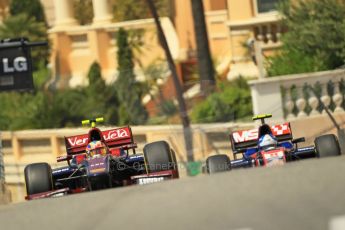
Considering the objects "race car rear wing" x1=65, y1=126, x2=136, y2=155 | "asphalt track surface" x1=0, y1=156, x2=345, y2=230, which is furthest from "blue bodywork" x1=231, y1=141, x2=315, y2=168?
"asphalt track surface" x1=0, y1=156, x2=345, y2=230

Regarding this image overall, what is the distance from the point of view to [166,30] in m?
35.2

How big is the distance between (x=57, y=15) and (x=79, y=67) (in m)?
1.58

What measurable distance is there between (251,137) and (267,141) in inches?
26.2

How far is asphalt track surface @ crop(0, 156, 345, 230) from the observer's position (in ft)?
41.9

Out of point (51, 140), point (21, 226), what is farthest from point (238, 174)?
point (51, 140)

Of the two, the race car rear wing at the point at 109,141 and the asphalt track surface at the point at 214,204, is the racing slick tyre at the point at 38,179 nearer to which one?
the race car rear wing at the point at 109,141

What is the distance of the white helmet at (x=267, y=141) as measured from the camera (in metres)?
19.2

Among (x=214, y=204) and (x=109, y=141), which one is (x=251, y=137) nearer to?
(x=109, y=141)

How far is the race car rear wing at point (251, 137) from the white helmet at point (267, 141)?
35 cm

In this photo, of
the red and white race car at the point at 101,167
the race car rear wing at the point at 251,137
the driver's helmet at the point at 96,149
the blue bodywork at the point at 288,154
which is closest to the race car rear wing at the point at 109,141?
the red and white race car at the point at 101,167

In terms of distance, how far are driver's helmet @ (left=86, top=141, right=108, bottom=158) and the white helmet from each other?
2044 millimetres

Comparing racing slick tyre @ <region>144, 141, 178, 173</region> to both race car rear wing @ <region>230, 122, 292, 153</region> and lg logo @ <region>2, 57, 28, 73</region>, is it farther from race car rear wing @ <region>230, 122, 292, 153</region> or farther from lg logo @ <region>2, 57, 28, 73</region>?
lg logo @ <region>2, 57, 28, 73</region>

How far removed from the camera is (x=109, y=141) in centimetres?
2017

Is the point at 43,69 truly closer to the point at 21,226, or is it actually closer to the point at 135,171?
the point at 135,171
